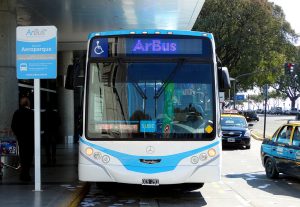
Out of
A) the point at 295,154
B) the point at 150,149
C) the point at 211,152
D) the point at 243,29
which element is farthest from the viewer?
the point at 243,29

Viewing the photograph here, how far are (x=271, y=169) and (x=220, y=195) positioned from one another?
3010mm

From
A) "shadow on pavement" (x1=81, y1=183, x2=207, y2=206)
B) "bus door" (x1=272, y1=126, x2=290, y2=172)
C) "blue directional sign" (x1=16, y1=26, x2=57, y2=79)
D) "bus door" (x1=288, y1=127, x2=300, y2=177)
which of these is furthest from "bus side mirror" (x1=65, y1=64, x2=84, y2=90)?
"bus door" (x1=272, y1=126, x2=290, y2=172)

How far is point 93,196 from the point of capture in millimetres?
10625

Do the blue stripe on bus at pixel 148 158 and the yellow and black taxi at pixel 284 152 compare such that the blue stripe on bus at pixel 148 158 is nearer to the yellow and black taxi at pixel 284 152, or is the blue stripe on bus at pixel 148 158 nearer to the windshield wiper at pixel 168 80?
the windshield wiper at pixel 168 80

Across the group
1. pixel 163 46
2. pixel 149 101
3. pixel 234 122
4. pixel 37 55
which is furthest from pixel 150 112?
pixel 234 122

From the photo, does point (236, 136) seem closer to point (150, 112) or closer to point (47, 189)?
point (47, 189)

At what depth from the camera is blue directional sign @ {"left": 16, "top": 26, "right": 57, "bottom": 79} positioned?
10.3 meters

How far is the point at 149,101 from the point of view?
9414 mm

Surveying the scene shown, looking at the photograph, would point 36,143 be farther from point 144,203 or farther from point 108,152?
point 144,203

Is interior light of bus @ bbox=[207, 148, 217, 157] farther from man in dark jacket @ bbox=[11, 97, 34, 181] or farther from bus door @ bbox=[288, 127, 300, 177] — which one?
man in dark jacket @ bbox=[11, 97, 34, 181]

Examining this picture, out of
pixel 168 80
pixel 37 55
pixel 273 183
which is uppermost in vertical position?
pixel 37 55

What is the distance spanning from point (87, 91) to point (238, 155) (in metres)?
11.7

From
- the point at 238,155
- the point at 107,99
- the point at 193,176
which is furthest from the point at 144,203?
the point at 238,155

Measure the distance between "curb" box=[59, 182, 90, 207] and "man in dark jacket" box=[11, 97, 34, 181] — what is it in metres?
1.61
